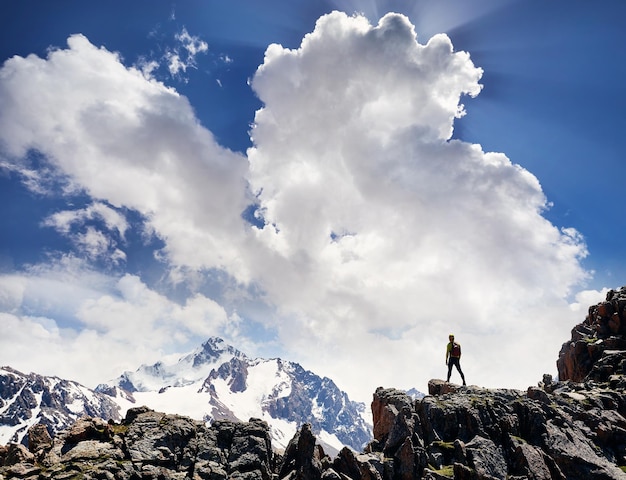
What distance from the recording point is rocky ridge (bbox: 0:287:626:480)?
42.0 m

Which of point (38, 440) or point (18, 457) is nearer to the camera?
point (18, 457)

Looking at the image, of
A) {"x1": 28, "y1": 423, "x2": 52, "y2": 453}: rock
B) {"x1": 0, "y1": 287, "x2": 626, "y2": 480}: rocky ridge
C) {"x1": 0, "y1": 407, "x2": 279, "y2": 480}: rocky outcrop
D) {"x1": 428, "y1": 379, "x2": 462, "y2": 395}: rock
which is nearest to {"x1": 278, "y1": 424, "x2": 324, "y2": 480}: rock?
{"x1": 0, "y1": 287, "x2": 626, "y2": 480}: rocky ridge

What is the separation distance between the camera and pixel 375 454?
47.7m

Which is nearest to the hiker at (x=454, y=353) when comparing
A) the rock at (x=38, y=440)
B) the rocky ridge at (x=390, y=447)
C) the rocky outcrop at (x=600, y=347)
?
the rocky ridge at (x=390, y=447)

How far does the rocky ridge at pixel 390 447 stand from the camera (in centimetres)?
4200

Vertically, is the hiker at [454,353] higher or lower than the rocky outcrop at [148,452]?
higher

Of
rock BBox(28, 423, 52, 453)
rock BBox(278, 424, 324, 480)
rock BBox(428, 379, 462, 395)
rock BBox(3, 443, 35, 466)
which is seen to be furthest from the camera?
rock BBox(428, 379, 462, 395)

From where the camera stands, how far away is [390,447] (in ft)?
157

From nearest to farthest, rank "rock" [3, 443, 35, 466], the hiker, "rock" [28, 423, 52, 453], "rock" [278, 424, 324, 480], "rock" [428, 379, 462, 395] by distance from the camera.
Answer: "rock" [3, 443, 35, 466], "rock" [28, 423, 52, 453], "rock" [278, 424, 324, 480], the hiker, "rock" [428, 379, 462, 395]

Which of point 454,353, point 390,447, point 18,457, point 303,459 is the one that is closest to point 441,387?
point 454,353

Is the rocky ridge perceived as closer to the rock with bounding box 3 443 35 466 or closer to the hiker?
the rock with bounding box 3 443 35 466

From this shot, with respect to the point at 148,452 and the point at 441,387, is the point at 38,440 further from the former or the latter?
the point at 441,387

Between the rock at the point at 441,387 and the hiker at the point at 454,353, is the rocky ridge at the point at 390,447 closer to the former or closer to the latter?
the rock at the point at 441,387

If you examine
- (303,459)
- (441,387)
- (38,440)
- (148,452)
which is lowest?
(148,452)
